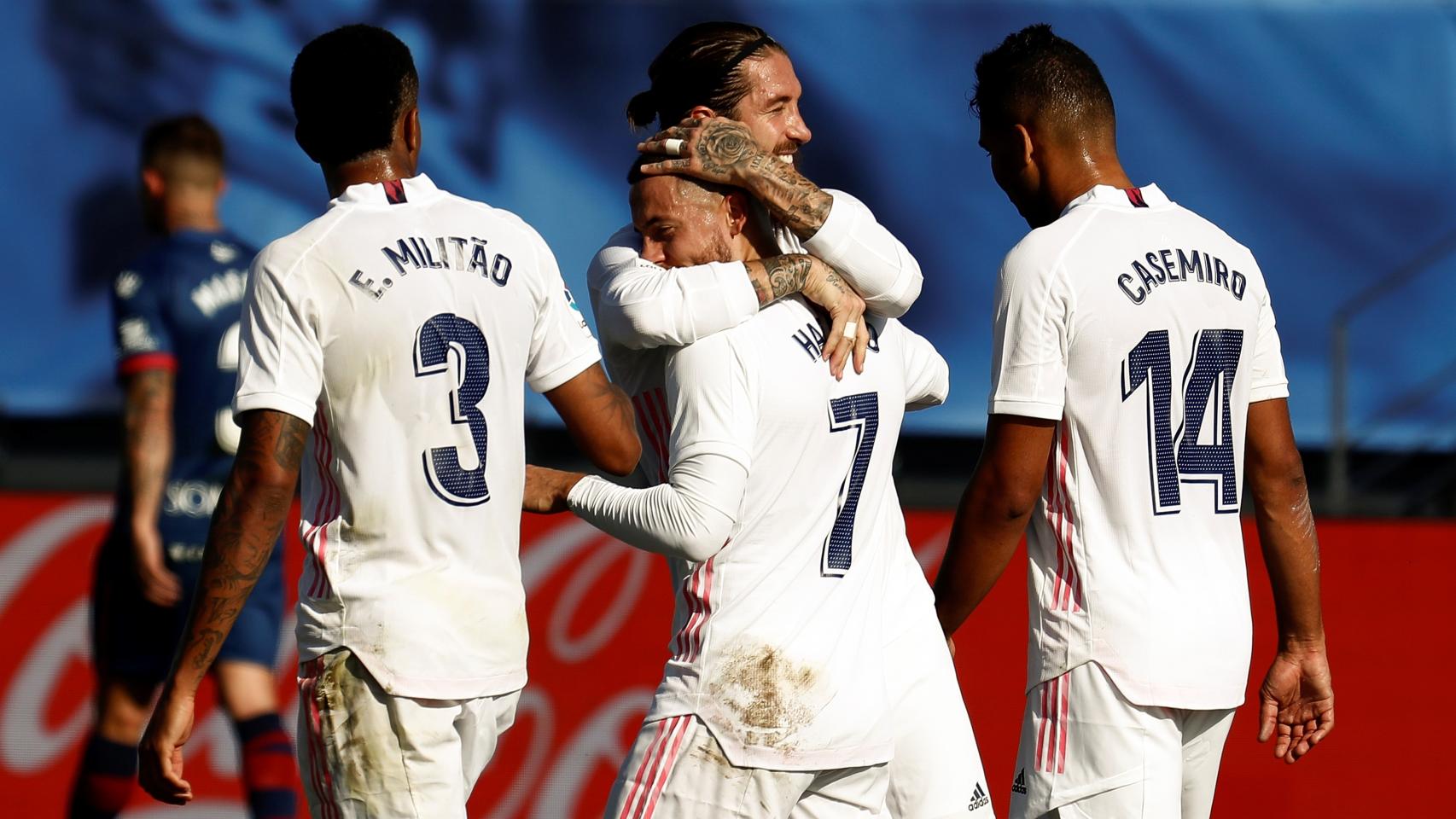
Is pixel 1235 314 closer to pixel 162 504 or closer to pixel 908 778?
pixel 908 778

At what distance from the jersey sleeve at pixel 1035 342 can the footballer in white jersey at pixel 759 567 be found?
1.16 ft

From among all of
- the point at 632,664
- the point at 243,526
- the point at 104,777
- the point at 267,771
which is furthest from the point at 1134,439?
the point at 104,777

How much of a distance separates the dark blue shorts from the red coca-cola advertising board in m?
0.89

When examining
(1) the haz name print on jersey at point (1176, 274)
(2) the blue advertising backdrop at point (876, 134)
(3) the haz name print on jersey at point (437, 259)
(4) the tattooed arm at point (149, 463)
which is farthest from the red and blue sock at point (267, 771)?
(2) the blue advertising backdrop at point (876, 134)

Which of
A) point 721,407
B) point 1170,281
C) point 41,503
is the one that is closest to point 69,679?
point 41,503

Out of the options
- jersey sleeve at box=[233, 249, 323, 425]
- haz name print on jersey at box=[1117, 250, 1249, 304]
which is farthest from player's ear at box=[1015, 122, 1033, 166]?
jersey sleeve at box=[233, 249, 323, 425]

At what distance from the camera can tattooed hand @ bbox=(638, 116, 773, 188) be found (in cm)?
310

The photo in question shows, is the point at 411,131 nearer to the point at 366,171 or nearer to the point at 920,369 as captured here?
the point at 366,171

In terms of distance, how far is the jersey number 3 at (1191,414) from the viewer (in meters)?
3.36

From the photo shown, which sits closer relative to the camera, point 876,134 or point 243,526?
point 243,526

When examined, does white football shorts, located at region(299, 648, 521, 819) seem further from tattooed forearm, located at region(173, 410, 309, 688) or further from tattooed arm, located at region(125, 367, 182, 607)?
tattooed arm, located at region(125, 367, 182, 607)

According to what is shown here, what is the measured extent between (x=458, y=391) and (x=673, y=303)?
0.41 m

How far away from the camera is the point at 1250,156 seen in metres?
10.9

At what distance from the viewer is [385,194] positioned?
9.88ft
